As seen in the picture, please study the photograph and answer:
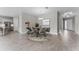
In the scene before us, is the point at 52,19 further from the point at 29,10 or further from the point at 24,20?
the point at 24,20

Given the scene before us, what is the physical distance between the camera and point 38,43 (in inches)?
118

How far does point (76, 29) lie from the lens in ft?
9.76

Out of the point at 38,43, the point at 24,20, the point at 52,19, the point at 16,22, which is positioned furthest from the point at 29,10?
the point at 38,43

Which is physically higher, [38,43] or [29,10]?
[29,10]

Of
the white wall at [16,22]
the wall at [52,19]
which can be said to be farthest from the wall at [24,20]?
the wall at [52,19]

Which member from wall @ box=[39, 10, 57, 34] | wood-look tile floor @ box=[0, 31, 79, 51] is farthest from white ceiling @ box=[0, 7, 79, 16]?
wood-look tile floor @ box=[0, 31, 79, 51]

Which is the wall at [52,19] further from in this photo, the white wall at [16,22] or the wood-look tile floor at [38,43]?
the white wall at [16,22]

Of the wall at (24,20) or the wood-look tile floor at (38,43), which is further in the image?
the wood-look tile floor at (38,43)

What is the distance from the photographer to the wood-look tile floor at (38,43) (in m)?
2.72

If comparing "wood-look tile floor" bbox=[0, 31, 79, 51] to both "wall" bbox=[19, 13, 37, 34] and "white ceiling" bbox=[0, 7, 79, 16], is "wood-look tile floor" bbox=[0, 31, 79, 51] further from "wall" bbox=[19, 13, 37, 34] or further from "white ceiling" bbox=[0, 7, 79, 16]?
"white ceiling" bbox=[0, 7, 79, 16]

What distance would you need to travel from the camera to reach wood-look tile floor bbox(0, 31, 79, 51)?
272 cm
